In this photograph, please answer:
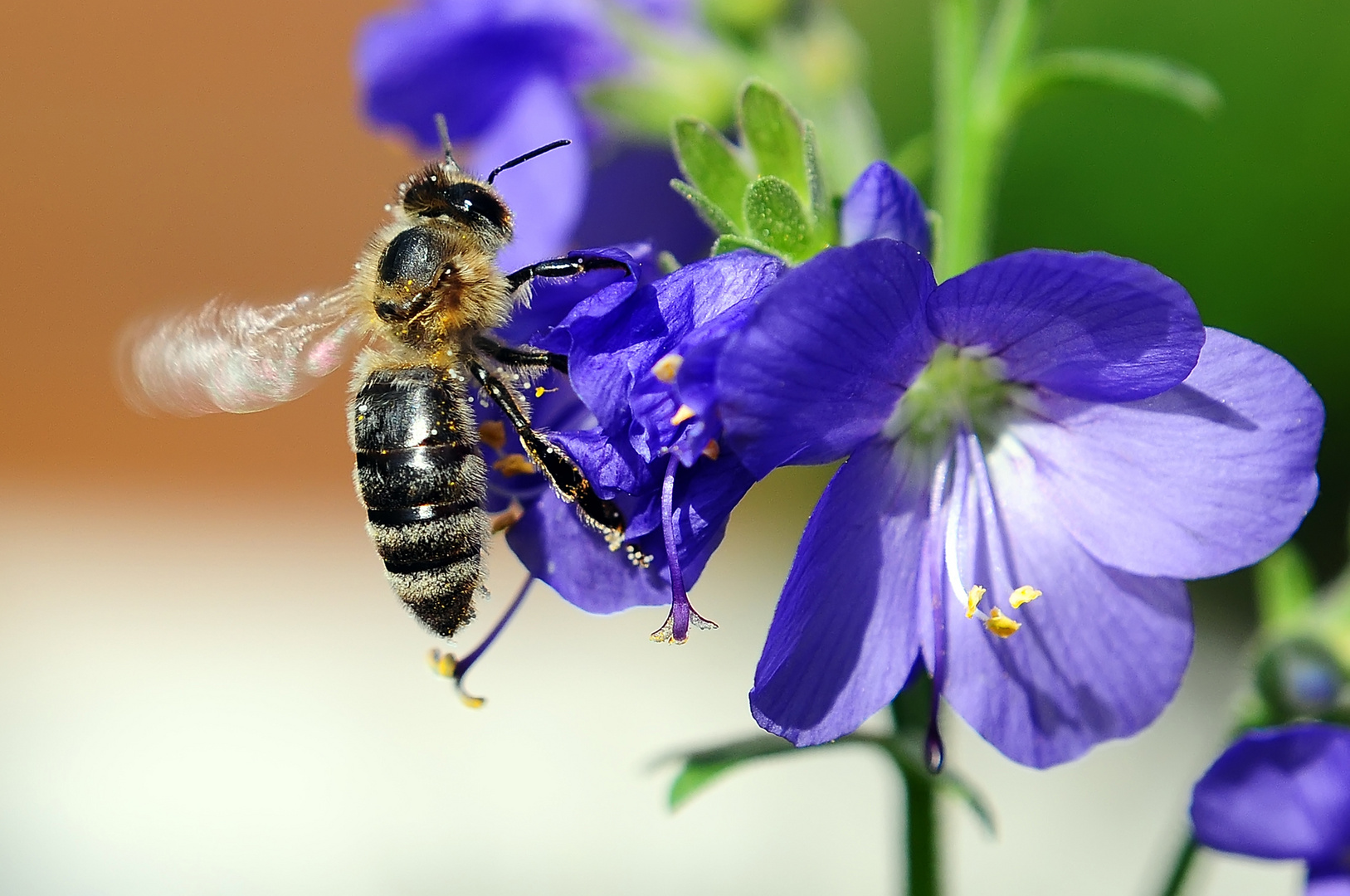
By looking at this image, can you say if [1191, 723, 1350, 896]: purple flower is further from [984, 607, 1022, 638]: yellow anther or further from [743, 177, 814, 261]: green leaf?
[743, 177, 814, 261]: green leaf

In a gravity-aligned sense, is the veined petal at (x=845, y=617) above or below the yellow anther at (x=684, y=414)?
below

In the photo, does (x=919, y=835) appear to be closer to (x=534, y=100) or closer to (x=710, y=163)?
(x=710, y=163)

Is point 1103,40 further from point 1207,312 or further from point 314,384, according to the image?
point 314,384

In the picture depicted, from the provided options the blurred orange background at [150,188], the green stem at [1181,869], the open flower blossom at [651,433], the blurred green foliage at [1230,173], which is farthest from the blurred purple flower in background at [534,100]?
the blurred orange background at [150,188]

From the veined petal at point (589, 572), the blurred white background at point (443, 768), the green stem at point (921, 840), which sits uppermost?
the veined petal at point (589, 572)

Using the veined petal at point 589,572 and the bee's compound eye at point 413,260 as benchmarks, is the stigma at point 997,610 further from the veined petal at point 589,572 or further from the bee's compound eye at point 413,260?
the bee's compound eye at point 413,260

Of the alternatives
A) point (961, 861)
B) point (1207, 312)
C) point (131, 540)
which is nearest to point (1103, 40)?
point (1207, 312)
